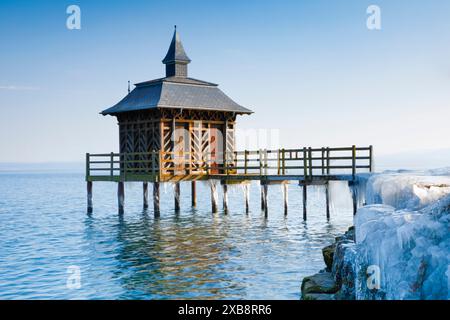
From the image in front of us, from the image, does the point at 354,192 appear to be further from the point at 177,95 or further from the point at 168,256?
the point at 177,95

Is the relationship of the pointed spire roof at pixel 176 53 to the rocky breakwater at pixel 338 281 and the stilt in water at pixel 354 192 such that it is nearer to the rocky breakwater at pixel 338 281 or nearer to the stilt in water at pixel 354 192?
the stilt in water at pixel 354 192

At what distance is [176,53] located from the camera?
120 feet

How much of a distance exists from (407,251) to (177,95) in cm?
2357

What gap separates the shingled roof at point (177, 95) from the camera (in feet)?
103

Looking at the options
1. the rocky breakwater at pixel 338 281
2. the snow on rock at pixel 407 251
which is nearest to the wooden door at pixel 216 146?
the rocky breakwater at pixel 338 281

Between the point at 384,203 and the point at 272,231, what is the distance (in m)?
13.5

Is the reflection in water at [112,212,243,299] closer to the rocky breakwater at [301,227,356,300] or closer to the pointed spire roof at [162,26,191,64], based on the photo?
the rocky breakwater at [301,227,356,300]

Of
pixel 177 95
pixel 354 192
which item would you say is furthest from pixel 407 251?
pixel 177 95

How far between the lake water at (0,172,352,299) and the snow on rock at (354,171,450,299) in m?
4.08

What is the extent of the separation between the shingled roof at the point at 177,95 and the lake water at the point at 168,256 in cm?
633

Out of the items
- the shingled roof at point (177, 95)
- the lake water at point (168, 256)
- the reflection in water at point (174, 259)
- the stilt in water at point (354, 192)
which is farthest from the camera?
the shingled roof at point (177, 95)

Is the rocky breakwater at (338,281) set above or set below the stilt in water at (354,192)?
below

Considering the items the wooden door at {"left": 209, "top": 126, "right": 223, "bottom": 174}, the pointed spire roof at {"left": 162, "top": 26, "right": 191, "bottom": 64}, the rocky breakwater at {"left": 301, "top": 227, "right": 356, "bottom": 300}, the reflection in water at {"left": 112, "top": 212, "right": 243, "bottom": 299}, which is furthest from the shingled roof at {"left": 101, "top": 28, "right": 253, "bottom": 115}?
the rocky breakwater at {"left": 301, "top": 227, "right": 356, "bottom": 300}

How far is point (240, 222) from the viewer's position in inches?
1219
